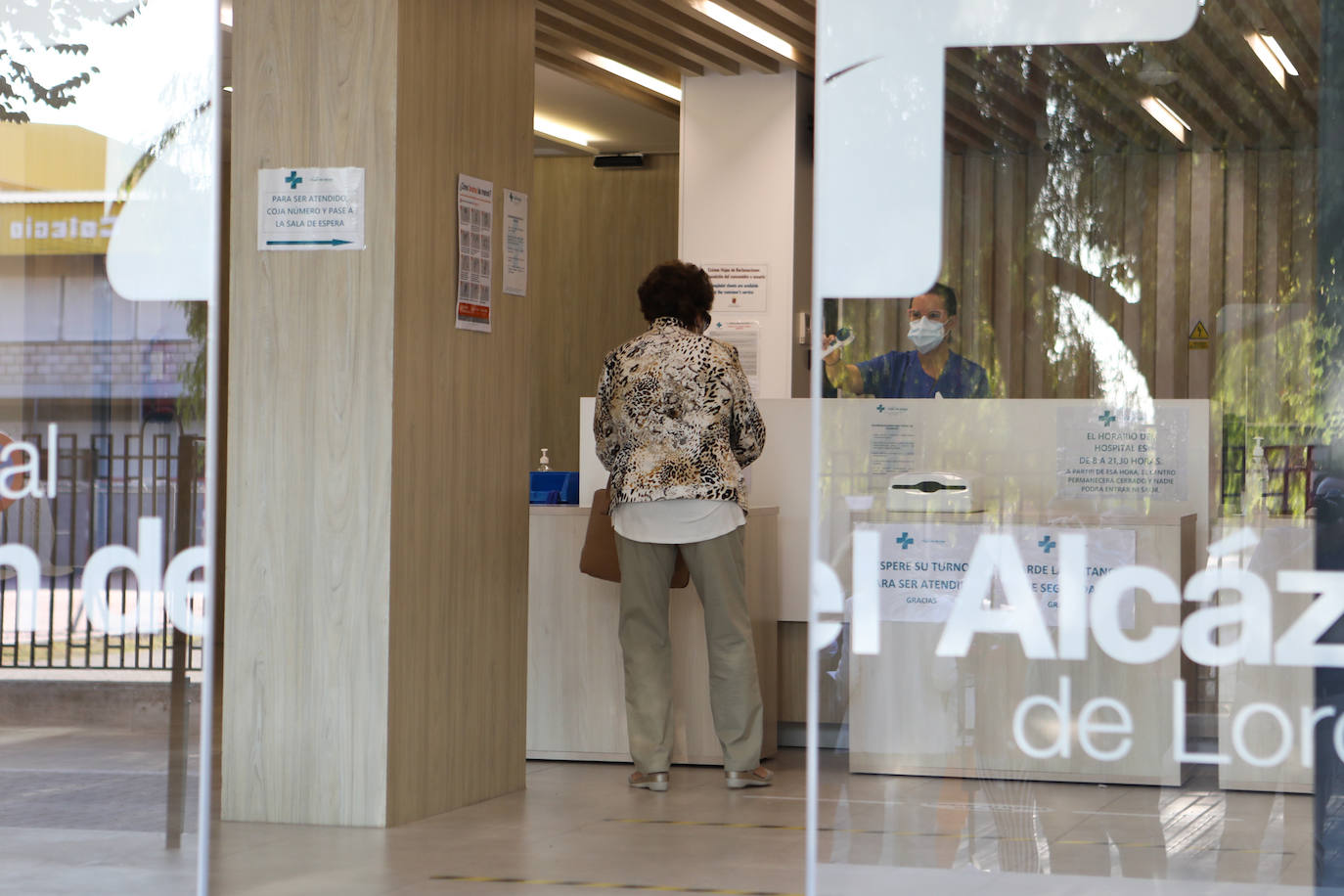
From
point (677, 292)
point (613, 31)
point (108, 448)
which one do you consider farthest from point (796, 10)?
point (108, 448)

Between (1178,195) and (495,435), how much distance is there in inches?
91.5

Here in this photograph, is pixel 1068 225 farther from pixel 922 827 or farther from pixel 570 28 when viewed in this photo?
pixel 570 28

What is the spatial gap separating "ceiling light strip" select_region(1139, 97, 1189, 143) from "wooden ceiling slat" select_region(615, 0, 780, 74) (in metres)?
4.03

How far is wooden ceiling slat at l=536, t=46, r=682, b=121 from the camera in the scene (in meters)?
7.74

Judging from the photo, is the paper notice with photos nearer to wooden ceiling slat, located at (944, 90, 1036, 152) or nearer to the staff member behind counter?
the staff member behind counter

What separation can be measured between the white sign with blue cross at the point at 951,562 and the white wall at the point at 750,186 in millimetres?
4995

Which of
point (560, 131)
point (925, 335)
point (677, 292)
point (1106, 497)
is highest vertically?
point (560, 131)

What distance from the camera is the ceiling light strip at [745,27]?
7051mm

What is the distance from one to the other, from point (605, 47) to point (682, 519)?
340cm

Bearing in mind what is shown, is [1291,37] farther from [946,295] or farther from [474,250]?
[474,250]

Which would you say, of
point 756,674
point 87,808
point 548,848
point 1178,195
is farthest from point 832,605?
point 756,674

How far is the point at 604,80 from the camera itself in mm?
8273

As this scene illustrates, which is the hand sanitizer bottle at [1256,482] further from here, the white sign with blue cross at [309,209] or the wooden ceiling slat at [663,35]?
the wooden ceiling slat at [663,35]

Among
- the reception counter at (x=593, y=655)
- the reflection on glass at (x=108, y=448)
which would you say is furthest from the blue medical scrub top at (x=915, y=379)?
the reception counter at (x=593, y=655)
